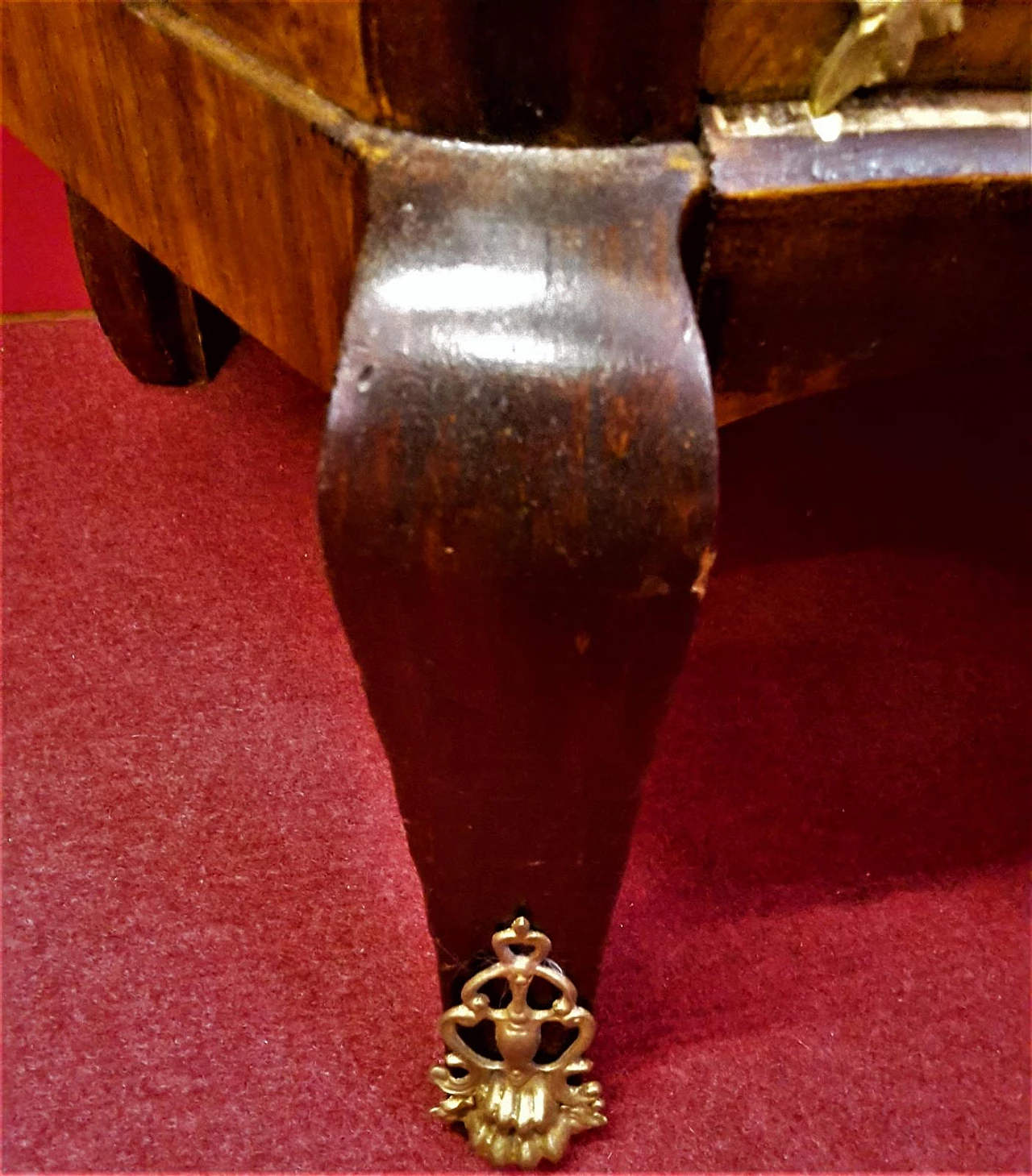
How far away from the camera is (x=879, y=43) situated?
1.12 ft

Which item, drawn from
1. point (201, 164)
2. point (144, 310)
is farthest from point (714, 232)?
point (144, 310)

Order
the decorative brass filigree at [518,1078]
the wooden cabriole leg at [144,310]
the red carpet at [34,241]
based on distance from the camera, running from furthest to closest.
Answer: the red carpet at [34,241], the wooden cabriole leg at [144,310], the decorative brass filigree at [518,1078]

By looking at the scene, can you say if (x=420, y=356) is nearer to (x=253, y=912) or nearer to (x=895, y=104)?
(x=895, y=104)

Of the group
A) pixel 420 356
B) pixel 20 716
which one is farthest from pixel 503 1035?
pixel 20 716

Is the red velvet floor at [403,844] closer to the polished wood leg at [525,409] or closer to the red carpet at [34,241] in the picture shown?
the red carpet at [34,241]

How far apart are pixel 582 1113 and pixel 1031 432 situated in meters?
0.83

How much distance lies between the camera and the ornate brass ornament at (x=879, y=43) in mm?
333

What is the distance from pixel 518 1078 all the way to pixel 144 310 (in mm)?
796

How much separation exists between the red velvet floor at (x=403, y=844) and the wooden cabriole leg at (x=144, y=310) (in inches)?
2.9

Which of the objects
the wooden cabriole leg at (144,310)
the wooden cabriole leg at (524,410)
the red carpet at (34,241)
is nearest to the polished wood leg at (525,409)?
the wooden cabriole leg at (524,410)

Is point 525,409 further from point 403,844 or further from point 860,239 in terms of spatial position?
point 403,844

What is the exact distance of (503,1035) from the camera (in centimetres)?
54

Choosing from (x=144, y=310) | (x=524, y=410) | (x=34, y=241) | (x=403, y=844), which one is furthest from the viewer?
(x=34, y=241)

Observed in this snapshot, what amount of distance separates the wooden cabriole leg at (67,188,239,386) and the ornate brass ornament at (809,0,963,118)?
77 cm
